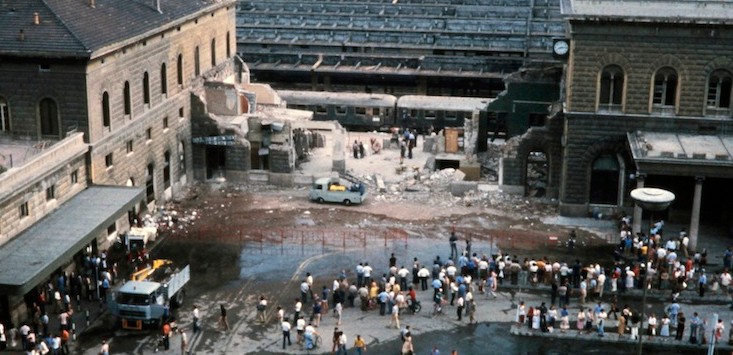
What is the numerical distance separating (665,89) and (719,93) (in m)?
2.99

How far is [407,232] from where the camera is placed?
204ft

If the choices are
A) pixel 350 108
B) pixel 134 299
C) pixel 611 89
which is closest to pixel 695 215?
pixel 611 89

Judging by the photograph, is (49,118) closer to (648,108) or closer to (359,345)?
(359,345)

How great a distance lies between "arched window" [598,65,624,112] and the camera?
6125 centimetres

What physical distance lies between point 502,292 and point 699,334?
9978 mm

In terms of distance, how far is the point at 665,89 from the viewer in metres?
61.0

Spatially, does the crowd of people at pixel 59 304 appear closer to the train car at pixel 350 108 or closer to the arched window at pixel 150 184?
the arched window at pixel 150 184

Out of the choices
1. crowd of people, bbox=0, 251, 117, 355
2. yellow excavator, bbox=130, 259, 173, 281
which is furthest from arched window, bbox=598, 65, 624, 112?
crowd of people, bbox=0, 251, 117, 355

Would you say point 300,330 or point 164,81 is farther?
point 164,81

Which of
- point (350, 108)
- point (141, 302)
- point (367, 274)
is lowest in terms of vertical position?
point (141, 302)

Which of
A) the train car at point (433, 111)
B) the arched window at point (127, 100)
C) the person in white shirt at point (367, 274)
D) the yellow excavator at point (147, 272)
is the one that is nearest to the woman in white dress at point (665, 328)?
the person in white shirt at point (367, 274)

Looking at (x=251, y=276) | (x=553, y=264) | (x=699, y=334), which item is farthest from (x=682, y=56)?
(x=251, y=276)

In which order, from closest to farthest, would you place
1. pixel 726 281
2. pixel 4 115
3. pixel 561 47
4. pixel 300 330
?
pixel 300 330 → pixel 726 281 → pixel 4 115 → pixel 561 47

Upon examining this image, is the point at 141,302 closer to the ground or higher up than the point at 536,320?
higher up
